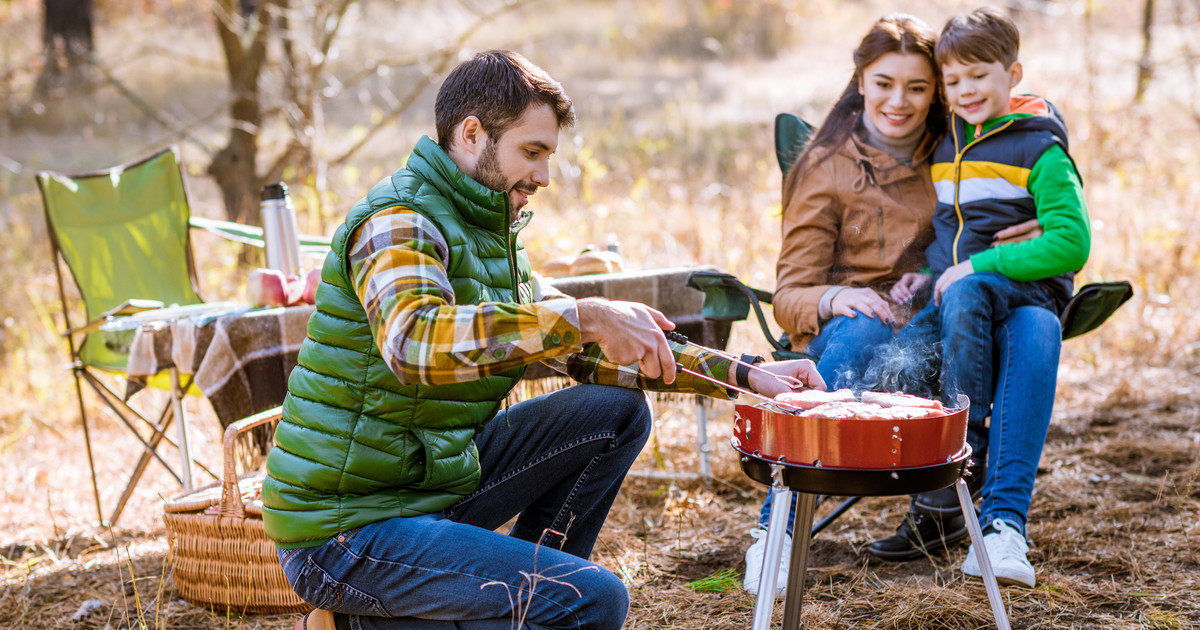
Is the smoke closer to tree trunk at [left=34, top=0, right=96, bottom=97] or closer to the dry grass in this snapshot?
the dry grass

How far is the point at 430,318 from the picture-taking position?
1.53 metres

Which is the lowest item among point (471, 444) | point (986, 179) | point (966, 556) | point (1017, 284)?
point (966, 556)

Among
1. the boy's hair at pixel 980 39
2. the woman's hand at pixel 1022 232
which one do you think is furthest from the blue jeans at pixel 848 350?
the boy's hair at pixel 980 39

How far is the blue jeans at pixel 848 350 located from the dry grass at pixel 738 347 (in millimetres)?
441

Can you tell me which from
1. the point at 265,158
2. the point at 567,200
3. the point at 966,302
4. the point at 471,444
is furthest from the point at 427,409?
the point at 265,158

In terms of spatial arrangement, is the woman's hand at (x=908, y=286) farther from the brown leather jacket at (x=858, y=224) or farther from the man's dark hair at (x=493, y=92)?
the man's dark hair at (x=493, y=92)

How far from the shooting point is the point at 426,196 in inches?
68.5

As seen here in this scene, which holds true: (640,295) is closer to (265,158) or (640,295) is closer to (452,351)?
(452,351)

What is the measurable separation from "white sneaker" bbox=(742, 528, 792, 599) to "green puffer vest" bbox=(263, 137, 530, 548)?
1.00m

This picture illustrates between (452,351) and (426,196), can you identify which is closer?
(452,351)

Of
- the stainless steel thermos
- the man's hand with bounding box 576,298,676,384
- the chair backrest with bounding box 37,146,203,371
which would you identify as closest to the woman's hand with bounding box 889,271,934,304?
the man's hand with bounding box 576,298,676,384

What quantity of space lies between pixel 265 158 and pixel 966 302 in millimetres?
9282

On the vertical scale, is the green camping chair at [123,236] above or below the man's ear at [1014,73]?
below

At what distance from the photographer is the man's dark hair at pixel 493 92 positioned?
1.74m
